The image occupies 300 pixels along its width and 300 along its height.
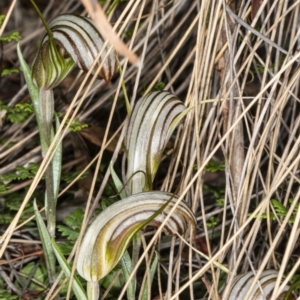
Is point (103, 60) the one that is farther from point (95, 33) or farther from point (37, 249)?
point (37, 249)

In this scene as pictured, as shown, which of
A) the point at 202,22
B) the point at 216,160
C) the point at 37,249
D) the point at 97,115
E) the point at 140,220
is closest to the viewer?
the point at 140,220

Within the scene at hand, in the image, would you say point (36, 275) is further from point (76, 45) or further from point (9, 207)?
point (76, 45)

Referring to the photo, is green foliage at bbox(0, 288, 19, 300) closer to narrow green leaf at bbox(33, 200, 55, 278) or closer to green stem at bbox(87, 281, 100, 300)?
narrow green leaf at bbox(33, 200, 55, 278)

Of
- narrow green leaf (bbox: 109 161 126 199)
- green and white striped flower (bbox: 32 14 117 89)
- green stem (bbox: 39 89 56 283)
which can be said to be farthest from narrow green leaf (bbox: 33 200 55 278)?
green and white striped flower (bbox: 32 14 117 89)

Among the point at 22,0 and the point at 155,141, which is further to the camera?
the point at 22,0

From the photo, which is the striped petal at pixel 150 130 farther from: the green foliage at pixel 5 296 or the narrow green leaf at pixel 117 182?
the green foliage at pixel 5 296

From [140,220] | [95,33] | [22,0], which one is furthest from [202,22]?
[22,0]
